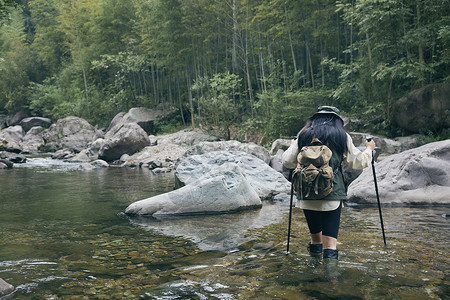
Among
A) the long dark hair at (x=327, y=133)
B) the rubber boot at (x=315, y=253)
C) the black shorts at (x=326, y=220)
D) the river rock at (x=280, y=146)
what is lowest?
the rubber boot at (x=315, y=253)

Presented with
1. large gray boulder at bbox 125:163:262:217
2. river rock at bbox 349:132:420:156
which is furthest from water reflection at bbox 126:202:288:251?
river rock at bbox 349:132:420:156

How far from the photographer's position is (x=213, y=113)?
19.3 meters

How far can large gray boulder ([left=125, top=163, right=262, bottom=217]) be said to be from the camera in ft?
21.2

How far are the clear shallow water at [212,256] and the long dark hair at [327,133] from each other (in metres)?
1.08

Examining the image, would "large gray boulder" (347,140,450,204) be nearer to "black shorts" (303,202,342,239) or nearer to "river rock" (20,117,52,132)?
"black shorts" (303,202,342,239)

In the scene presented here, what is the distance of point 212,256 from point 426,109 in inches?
469

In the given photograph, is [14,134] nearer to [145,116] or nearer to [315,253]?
[145,116]

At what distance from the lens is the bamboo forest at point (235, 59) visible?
547 inches

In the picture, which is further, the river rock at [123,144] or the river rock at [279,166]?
the river rock at [123,144]

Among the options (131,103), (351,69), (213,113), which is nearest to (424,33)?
(351,69)

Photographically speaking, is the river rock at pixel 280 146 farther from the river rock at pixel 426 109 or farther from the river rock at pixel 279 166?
the river rock at pixel 426 109

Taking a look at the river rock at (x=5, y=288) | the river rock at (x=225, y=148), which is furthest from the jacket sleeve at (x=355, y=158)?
the river rock at (x=225, y=148)

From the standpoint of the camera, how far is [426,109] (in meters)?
13.4

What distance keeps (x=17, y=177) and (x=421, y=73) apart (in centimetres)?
1361
